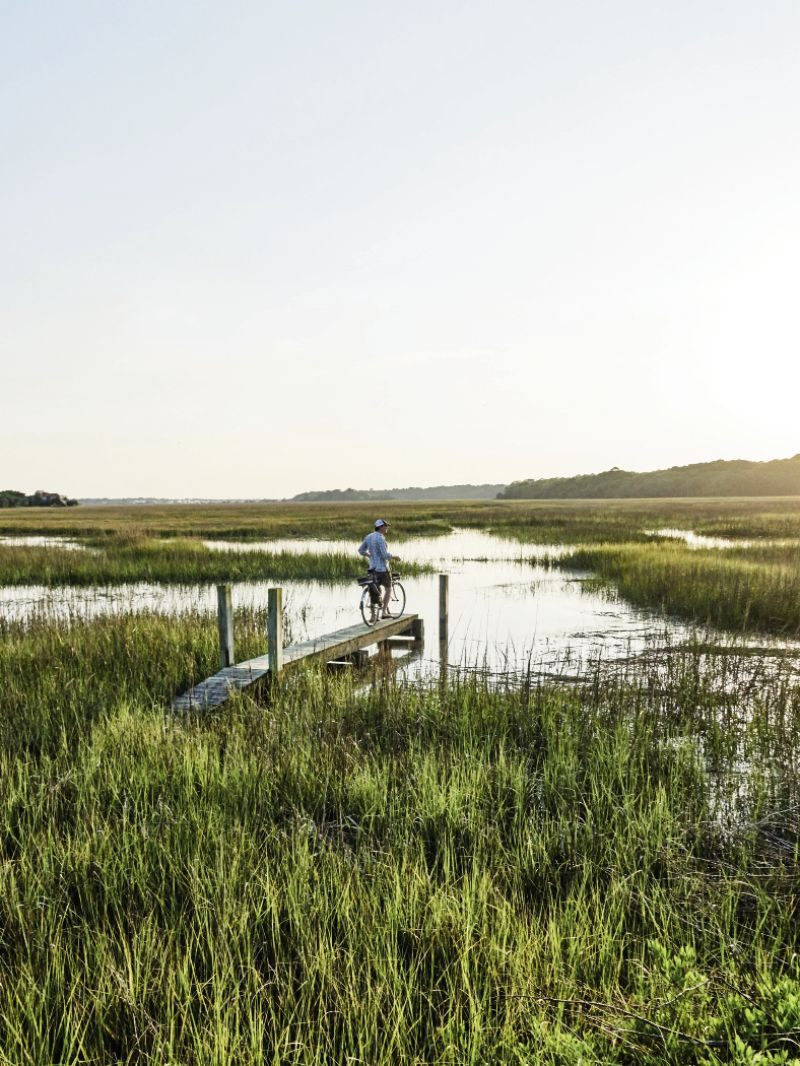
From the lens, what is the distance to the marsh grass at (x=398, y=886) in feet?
9.62

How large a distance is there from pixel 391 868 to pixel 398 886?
0.31 m

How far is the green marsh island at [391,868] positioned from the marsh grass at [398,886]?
0.07ft

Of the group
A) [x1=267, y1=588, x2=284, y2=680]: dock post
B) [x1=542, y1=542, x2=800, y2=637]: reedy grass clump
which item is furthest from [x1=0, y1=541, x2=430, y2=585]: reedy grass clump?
[x1=267, y1=588, x2=284, y2=680]: dock post

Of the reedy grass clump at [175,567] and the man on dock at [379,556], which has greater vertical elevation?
the man on dock at [379,556]

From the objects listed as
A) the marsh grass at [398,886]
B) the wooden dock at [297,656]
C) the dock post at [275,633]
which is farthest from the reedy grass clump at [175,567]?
the marsh grass at [398,886]

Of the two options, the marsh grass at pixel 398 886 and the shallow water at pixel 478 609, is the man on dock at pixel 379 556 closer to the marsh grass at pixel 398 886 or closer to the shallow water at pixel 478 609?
the shallow water at pixel 478 609

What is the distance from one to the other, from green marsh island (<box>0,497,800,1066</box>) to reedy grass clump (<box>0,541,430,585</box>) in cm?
1260

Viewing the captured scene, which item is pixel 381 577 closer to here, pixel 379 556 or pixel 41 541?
pixel 379 556

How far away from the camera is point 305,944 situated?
11.3 ft

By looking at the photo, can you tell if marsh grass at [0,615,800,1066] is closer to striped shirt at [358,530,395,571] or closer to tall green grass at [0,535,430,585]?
striped shirt at [358,530,395,571]

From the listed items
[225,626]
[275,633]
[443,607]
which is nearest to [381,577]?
[443,607]

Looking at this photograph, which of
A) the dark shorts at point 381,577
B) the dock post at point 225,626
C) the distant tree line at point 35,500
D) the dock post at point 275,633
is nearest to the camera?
the dock post at point 275,633

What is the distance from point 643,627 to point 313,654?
7.45 m

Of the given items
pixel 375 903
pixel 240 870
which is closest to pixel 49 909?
pixel 240 870
